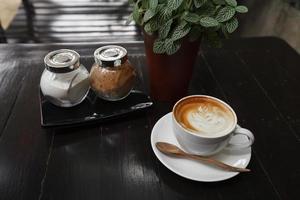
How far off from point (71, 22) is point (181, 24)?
4.41 feet

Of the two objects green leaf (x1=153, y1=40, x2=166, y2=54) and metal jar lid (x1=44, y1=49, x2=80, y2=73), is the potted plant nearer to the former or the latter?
green leaf (x1=153, y1=40, x2=166, y2=54)

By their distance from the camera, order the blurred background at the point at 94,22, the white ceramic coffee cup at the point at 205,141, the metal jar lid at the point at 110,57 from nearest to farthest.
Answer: the white ceramic coffee cup at the point at 205,141 < the metal jar lid at the point at 110,57 < the blurred background at the point at 94,22

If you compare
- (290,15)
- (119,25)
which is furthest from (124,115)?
(290,15)

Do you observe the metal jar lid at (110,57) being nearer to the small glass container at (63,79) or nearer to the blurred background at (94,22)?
the small glass container at (63,79)

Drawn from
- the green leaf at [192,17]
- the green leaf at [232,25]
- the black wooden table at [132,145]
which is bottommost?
the black wooden table at [132,145]

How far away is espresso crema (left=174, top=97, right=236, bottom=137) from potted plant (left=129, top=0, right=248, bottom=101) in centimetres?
10

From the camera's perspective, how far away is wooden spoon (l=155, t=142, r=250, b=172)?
50cm

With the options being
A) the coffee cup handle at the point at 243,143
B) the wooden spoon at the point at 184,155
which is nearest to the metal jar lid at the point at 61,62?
the wooden spoon at the point at 184,155

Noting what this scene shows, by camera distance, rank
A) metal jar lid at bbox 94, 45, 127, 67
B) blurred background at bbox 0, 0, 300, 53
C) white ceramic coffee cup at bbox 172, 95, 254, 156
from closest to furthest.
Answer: white ceramic coffee cup at bbox 172, 95, 254, 156 → metal jar lid at bbox 94, 45, 127, 67 → blurred background at bbox 0, 0, 300, 53

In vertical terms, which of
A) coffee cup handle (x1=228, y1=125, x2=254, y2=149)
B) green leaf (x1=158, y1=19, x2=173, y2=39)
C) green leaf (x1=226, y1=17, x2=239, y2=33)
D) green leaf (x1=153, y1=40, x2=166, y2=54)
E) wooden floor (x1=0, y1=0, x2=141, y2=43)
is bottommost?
wooden floor (x1=0, y1=0, x2=141, y2=43)

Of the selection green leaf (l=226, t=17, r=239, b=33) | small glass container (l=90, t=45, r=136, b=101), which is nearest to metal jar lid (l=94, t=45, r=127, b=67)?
small glass container (l=90, t=45, r=136, b=101)

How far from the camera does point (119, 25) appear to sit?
1699 millimetres

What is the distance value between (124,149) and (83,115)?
12cm

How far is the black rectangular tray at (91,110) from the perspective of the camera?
22.9 inches
